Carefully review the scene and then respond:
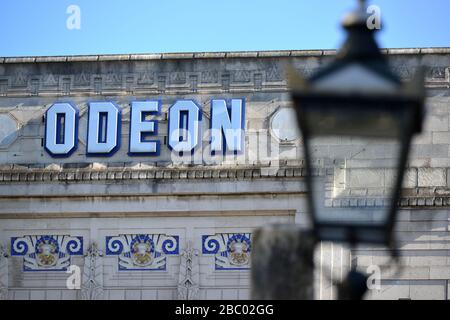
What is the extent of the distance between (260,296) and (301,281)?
26 centimetres

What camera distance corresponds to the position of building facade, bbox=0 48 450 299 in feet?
96.5

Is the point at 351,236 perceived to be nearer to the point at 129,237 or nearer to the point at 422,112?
the point at 422,112

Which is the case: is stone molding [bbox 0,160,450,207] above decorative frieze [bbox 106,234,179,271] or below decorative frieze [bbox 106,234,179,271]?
above

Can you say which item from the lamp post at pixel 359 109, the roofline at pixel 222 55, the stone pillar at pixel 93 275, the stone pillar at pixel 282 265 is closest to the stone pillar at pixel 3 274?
the stone pillar at pixel 93 275

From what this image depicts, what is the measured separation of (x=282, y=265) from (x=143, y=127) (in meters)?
22.4

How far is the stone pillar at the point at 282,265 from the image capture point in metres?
7.88

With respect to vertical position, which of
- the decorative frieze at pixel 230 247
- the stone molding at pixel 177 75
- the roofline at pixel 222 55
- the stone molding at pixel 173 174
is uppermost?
the roofline at pixel 222 55

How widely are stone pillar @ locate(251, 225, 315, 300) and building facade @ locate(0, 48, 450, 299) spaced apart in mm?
21139

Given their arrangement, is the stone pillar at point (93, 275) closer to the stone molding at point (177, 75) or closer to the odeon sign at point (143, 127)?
the odeon sign at point (143, 127)

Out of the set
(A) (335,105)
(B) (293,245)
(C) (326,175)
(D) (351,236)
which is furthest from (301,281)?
(C) (326,175)

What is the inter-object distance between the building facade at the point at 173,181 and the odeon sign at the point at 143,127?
0.11ft

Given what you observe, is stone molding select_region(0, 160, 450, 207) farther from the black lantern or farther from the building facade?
the black lantern

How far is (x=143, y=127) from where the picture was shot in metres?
30.2

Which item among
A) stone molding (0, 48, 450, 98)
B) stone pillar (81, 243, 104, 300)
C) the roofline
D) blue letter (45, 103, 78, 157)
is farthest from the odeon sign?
stone pillar (81, 243, 104, 300)
